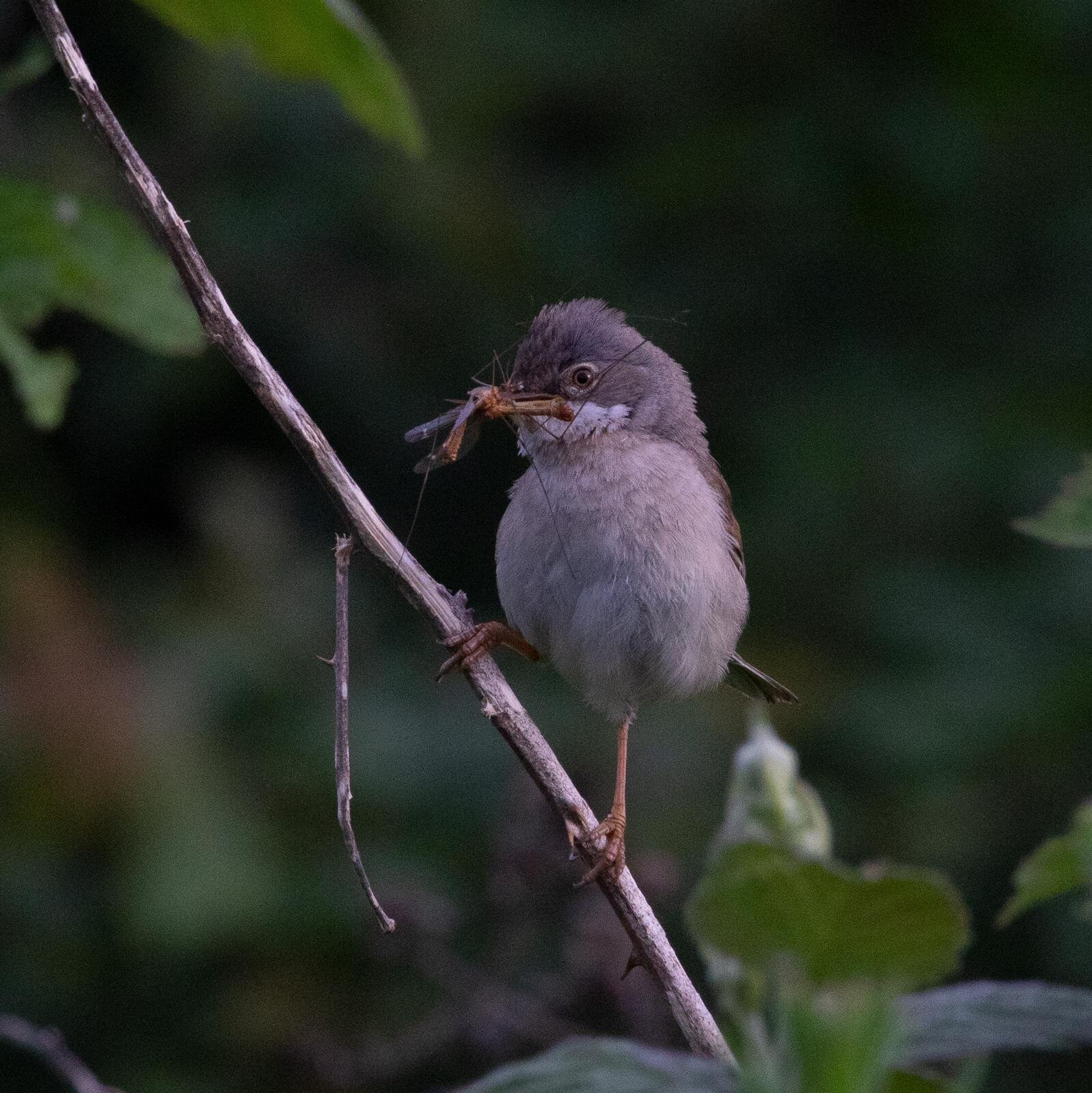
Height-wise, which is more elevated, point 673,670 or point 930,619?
point 673,670

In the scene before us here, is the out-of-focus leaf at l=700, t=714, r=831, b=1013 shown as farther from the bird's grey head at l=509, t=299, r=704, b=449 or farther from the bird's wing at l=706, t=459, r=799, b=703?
the bird's wing at l=706, t=459, r=799, b=703

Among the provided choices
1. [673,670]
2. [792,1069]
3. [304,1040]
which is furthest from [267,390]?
[304,1040]

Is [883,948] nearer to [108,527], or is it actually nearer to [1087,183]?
[108,527]

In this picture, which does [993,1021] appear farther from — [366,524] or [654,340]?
[654,340]

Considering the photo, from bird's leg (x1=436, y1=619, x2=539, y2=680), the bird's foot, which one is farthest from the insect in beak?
the bird's foot

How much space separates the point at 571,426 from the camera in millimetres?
3873

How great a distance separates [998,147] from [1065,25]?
2.07 ft

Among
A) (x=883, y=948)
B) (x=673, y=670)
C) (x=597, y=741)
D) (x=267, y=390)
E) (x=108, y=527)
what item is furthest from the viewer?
(x=108, y=527)

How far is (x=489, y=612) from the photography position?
228 inches

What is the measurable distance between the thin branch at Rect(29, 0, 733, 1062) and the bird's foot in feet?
0.10

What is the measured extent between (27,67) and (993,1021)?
1.55 meters

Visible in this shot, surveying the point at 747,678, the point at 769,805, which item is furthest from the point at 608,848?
the point at 769,805

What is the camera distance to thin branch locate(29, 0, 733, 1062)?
71.1 inches

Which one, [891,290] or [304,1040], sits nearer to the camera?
[304,1040]
